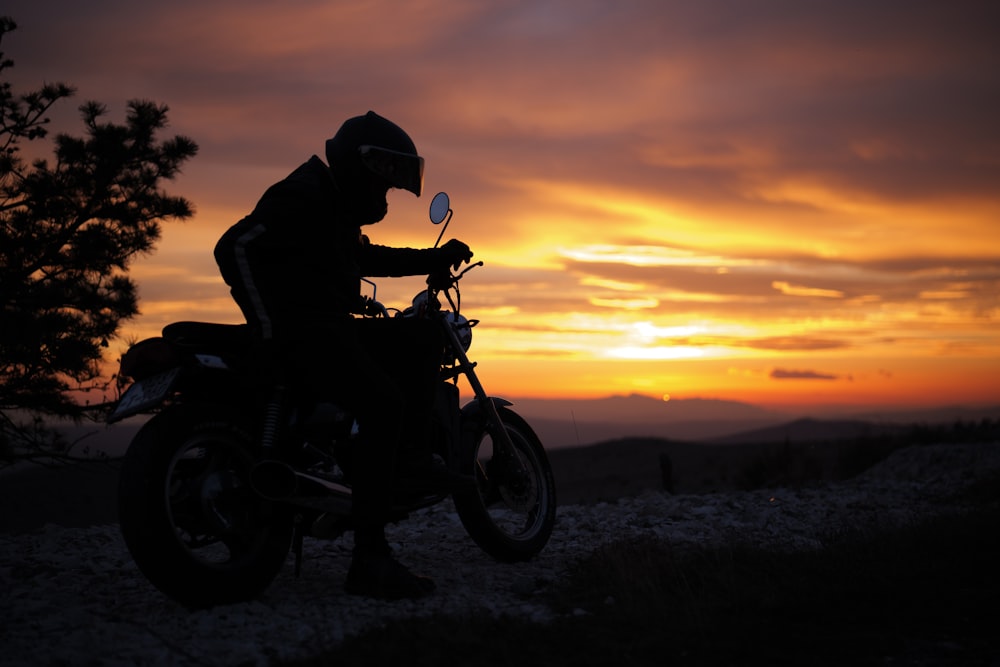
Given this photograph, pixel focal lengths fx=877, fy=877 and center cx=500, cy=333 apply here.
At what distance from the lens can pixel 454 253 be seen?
5430mm

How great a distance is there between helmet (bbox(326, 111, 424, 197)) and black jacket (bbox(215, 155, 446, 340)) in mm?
104

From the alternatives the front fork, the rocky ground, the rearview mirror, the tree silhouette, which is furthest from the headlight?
the tree silhouette

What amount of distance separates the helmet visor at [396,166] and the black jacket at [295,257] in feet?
0.77

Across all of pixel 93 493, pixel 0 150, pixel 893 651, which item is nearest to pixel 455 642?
pixel 893 651

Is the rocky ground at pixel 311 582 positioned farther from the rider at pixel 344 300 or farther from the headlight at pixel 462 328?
the headlight at pixel 462 328

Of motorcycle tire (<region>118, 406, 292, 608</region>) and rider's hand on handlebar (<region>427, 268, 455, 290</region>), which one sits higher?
rider's hand on handlebar (<region>427, 268, 455, 290</region>)

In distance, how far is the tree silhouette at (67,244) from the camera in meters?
8.26

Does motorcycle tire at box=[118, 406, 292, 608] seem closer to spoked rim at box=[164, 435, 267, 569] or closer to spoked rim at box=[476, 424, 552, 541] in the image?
spoked rim at box=[164, 435, 267, 569]

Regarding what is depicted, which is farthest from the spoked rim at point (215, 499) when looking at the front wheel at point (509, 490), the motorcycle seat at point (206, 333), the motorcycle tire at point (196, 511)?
the front wheel at point (509, 490)

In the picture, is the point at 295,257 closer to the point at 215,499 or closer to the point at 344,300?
the point at 344,300

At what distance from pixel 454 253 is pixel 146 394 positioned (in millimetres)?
2101

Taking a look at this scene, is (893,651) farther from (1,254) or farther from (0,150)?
(0,150)

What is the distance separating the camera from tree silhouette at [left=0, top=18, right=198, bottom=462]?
8258 mm

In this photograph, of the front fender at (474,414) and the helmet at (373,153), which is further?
the front fender at (474,414)
